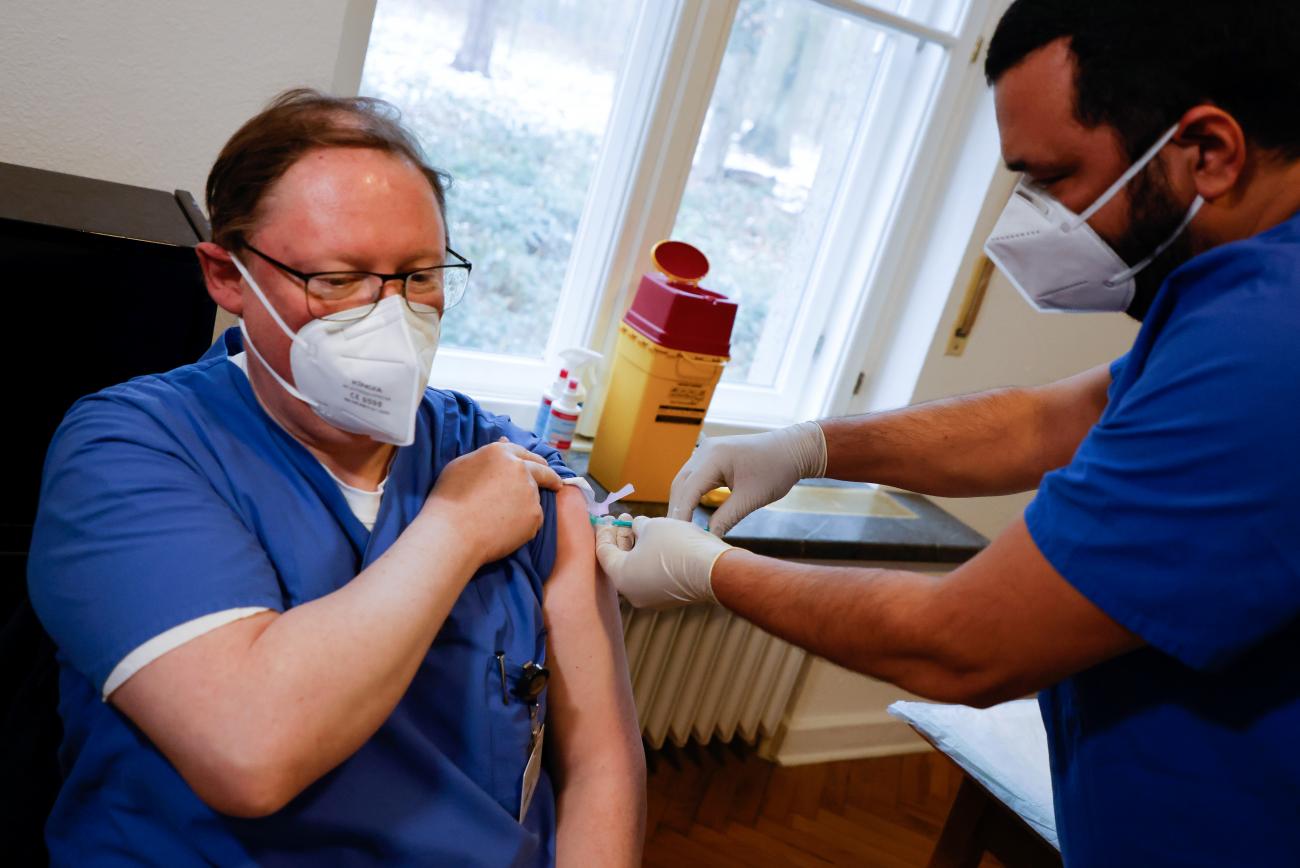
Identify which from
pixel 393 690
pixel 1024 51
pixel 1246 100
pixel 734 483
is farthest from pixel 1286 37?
pixel 393 690

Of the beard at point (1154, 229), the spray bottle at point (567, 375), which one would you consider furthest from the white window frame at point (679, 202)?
the beard at point (1154, 229)

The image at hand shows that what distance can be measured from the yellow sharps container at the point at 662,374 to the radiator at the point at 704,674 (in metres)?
0.34

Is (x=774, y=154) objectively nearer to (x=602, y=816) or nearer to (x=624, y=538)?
(x=624, y=538)

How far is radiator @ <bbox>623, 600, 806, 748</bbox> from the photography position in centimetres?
242

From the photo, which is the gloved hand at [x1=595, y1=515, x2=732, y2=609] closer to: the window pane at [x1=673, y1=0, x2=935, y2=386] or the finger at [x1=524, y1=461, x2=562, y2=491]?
the finger at [x1=524, y1=461, x2=562, y2=491]

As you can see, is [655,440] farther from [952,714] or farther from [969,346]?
[969,346]

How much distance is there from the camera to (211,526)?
1.04m

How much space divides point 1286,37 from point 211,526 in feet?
3.95

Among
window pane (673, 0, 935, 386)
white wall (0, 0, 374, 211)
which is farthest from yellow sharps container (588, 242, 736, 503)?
white wall (0, 0, 374, 211)

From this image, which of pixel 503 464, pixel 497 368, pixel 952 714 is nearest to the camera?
pixel 503 464

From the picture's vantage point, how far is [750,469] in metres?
1.65

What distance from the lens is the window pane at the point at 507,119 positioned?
2.16 metres

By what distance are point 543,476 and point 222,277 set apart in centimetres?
50

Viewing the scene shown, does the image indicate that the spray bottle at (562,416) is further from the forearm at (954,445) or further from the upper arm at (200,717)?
the upper arm at (200,717)
